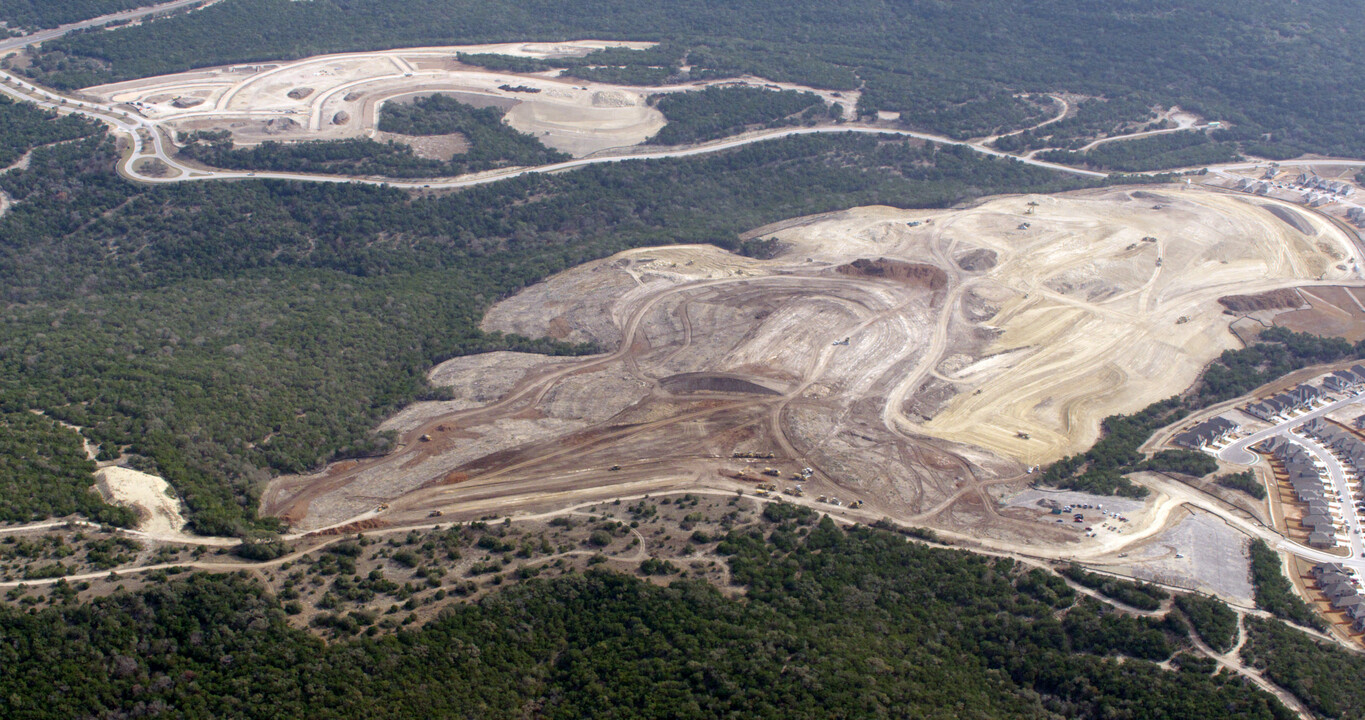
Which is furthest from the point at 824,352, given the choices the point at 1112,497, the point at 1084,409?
Result: the point at 1112,497

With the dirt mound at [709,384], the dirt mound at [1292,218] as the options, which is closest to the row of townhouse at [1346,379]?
the dirt mound at [1292,218]

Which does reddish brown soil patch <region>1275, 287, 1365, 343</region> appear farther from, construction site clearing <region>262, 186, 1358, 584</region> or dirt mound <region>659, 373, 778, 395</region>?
dirt mound <region>659, 373, 778, 395</region>

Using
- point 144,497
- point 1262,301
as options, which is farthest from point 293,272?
point 1262,301

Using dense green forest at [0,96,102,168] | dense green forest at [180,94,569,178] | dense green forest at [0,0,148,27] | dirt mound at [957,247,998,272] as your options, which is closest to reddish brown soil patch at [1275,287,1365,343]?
dirt mound at [957,247,998,272]

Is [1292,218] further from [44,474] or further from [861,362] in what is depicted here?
[44,474]

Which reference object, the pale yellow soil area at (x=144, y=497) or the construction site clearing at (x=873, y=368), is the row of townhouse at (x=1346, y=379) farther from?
the pale yellow soil area at (x=144, y=497)

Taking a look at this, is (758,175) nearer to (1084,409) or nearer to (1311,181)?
(1084,409)

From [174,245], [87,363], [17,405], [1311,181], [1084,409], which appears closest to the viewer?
[17,405]
